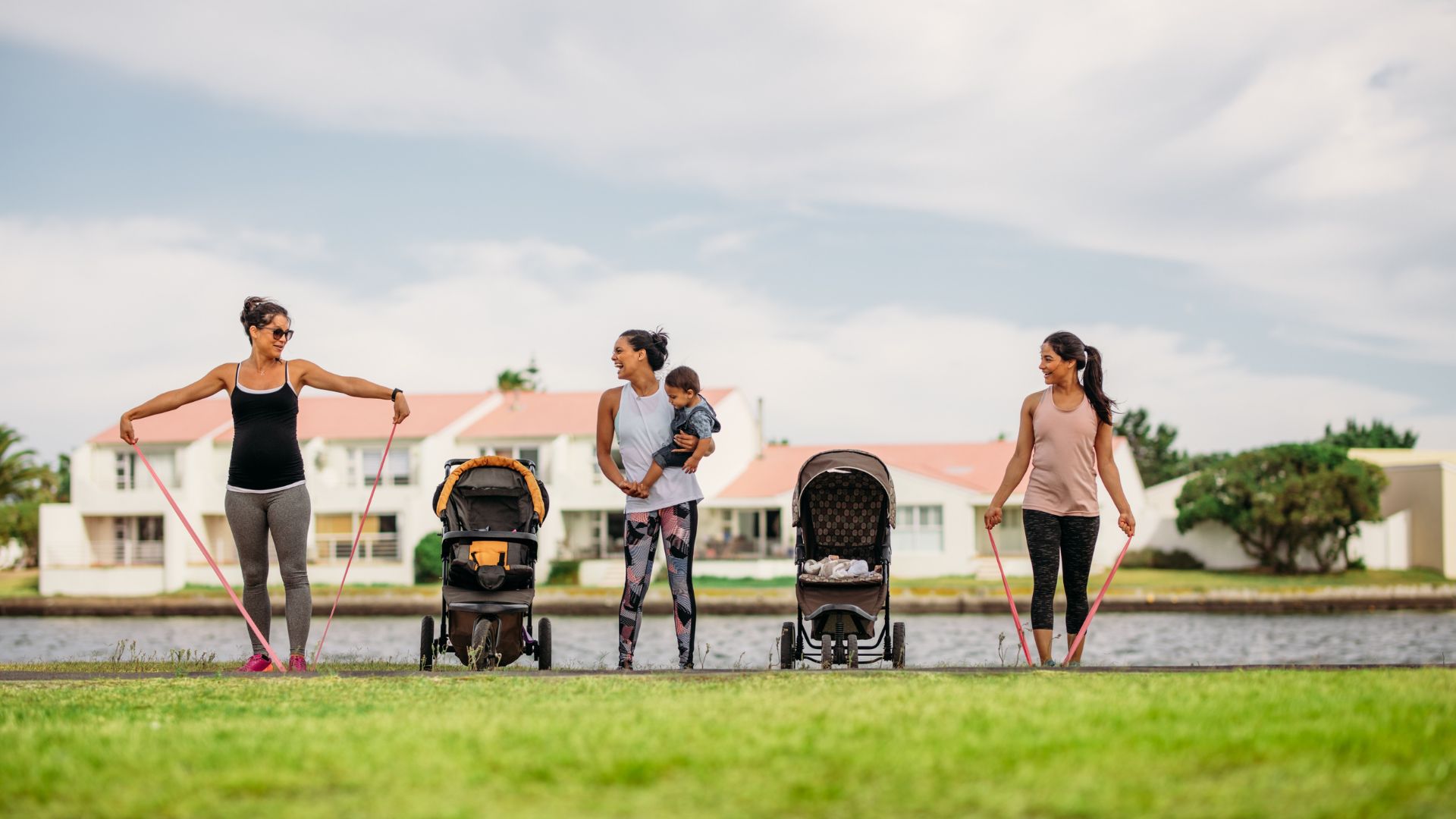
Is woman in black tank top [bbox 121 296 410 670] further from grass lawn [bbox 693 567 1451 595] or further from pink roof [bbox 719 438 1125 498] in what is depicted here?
pink roof [bbox 719 438 1125 498]

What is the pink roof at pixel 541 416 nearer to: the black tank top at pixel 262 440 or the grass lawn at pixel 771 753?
the black tank top at pixel 262 440

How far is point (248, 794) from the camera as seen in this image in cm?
427

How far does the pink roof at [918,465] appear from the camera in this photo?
52.6 meters

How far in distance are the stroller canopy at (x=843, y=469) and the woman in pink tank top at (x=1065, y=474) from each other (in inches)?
30.8

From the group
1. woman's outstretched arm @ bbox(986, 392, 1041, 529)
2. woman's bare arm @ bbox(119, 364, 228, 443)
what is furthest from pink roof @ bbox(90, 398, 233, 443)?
woman's outstretched arm @ bbox(986, 392, 1041, 529)

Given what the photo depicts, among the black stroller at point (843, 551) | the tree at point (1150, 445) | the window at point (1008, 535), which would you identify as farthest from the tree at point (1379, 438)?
the black stroller at point (843, 551)

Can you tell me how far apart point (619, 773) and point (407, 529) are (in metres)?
47.4

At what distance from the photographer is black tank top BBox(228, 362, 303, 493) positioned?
8.42m

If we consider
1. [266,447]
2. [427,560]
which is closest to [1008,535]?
[427,560]

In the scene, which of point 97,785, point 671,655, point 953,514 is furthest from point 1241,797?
point 953,514

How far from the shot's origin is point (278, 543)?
28.0ft

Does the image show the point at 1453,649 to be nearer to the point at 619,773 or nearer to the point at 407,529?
the point at 619,773

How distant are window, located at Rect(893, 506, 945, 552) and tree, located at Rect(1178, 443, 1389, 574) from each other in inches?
385

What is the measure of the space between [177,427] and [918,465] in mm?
29365
